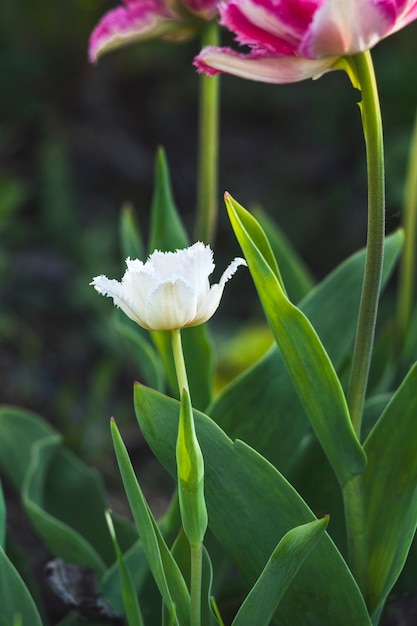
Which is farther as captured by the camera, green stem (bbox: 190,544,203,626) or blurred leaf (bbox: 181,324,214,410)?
blurred leaf (bbox: 181,324,214,410)

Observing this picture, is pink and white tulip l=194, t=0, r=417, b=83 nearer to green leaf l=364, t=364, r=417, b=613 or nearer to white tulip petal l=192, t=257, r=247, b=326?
white tulip petal l=192, t=257, r=247, b=326

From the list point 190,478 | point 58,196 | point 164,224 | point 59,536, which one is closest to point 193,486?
point 190,478

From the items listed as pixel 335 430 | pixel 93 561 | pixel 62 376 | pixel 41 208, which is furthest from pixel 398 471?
pixel 41 208

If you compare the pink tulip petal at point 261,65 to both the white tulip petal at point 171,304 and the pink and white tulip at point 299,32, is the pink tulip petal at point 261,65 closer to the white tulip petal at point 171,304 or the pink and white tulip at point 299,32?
the pink and white tulip at point 299,32

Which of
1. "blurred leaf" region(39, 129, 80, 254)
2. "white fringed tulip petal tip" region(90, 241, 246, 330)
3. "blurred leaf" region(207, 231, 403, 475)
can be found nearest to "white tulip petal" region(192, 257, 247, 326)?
"white fringed tulip petal tip" region(90, 241, 246, 330)

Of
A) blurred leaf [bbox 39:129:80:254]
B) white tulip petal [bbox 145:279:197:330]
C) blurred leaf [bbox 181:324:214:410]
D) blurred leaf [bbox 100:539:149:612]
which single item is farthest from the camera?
blurred leaf [bbox 39:129:80:254]

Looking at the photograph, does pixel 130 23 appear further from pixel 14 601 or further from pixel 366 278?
pixel 14 601

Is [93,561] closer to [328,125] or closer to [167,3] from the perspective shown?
[167,3]
